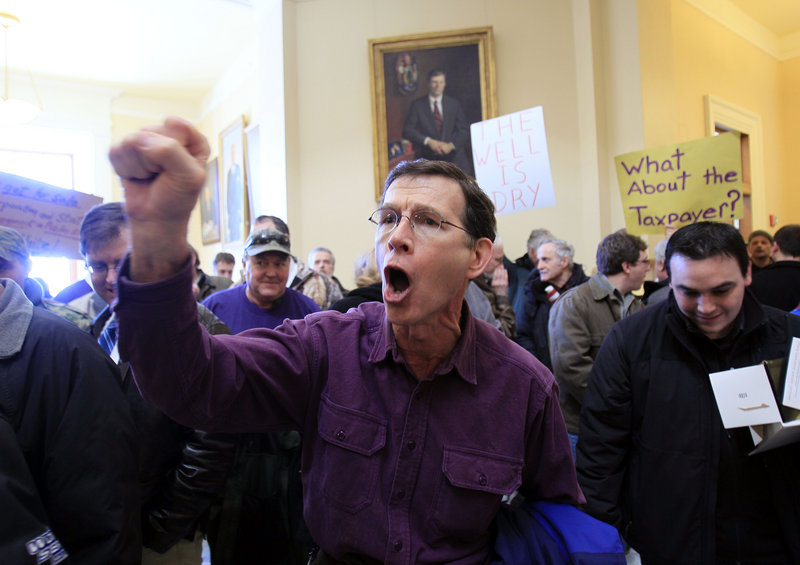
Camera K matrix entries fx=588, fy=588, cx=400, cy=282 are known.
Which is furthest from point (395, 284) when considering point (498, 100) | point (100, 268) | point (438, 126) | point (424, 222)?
point (498, 100)

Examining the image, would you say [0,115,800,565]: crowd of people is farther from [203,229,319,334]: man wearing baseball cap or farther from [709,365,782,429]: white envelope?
[203,229,319,334]: man wearing baseball cap

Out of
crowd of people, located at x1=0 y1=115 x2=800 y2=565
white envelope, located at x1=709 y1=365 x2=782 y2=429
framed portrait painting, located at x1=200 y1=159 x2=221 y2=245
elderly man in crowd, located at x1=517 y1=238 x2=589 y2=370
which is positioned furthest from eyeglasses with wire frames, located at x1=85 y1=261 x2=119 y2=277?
framed portrait painting, located at x1=200 y1=159 x2=221 y2=245

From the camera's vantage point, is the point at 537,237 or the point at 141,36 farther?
the point at 141,36

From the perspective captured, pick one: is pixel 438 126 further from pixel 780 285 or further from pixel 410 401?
pixel 410 401

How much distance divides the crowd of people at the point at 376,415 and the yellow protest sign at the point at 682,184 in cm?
206

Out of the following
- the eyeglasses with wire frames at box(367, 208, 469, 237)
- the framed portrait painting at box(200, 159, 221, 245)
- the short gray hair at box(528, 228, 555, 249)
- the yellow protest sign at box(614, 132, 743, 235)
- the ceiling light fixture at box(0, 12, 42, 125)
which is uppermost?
the ceiling light fixture at box(0, 12, 42, 125)

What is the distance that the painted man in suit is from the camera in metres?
6.29

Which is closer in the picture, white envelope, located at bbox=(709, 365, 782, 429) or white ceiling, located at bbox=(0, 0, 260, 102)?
white envelope, located at bbox=(709, 365, 782, 429)

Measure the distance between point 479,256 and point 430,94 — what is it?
5.22 metres

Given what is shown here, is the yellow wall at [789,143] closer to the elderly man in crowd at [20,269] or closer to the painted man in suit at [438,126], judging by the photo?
the painted man in suit at [438,126]

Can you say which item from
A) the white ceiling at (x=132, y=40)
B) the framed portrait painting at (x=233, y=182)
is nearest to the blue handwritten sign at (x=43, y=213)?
the white ceiling at (x=132, y=40)

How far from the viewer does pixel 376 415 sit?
135cm

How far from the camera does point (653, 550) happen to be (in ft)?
6.93

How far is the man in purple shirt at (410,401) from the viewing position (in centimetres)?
127
